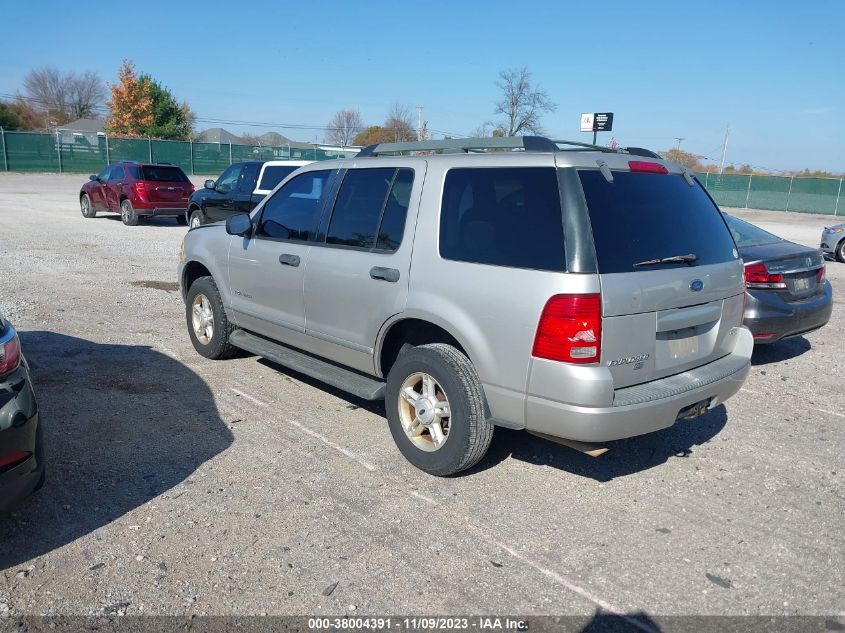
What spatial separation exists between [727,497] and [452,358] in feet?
6.10

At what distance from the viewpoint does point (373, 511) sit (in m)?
3.80

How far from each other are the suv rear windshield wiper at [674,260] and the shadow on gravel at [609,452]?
1421 millimetres

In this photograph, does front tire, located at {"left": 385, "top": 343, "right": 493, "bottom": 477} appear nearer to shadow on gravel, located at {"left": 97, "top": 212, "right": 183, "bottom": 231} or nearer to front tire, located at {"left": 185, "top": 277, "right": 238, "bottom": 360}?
front tire, located at {"left": 185, "top": 277, "right": 238, "bottom": 360}

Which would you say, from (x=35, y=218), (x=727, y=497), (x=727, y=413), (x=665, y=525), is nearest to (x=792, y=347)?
(x=727, y=413)

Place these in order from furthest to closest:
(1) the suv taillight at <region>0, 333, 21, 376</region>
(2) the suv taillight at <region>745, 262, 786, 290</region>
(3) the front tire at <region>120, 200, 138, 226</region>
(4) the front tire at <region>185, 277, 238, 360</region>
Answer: (3) the front tire at <region>120, 200, 138, 226</region>
(2) the suv taillight at <region>745, 262, 786, 290</region>
(4) the front tire at <region>185, 277, 238, 360</region>
(1) the suv taillight at <region>0, 333, 21, 376</region>

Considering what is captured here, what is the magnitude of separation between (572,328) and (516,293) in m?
0.36

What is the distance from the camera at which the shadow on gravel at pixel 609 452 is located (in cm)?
448

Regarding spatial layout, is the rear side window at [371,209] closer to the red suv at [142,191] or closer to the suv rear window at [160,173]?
the red suv at [142,191]

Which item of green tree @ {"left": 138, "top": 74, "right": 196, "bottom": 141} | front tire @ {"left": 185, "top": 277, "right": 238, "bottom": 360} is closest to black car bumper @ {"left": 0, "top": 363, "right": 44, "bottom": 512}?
front tire @ {"left": 185, "top": 277, "right": 238, "bottom": 360}

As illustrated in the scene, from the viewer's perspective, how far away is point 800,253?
6.89 metres

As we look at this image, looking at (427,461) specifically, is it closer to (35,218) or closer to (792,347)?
(792,347)

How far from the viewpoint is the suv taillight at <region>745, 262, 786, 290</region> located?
6570mm

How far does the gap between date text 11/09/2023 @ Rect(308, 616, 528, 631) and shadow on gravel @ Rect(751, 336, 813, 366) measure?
5.17 meters

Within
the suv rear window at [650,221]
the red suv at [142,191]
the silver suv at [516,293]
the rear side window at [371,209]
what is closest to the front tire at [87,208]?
the red suv at [142,191]
